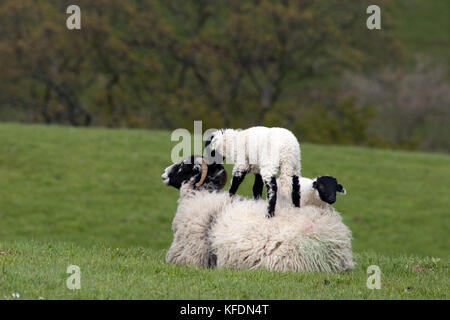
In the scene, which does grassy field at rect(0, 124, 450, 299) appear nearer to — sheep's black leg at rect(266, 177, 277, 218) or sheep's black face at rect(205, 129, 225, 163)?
sheep's black face at rect(205, 129, 225, 163)

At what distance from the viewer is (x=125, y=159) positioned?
23.5 meters

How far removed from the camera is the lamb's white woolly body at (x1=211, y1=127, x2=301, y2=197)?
7688mm

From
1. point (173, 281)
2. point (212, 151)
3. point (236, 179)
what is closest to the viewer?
point (173, 281)

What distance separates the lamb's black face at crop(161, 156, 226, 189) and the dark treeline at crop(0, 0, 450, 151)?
102 ft

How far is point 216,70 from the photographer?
47375 millimetres

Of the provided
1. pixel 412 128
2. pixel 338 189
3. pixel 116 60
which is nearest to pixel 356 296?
pixel 338 189

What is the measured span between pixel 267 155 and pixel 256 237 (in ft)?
3.27

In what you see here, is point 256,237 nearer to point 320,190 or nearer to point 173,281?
point 320,190

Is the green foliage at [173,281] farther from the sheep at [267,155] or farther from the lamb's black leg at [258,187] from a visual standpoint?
the lamb's black leg at [258,187]

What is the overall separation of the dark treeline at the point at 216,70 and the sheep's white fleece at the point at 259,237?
31.6 metres

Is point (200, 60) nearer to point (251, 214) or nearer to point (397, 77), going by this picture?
point (397, 77)

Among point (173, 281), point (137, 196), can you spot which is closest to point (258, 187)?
point (173, 281)

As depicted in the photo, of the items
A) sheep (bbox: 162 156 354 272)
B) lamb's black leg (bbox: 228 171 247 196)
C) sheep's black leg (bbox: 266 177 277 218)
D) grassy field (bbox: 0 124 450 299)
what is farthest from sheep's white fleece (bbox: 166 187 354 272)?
grassy field (bbox: 0 124 450 299)

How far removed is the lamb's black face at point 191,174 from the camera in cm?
870
